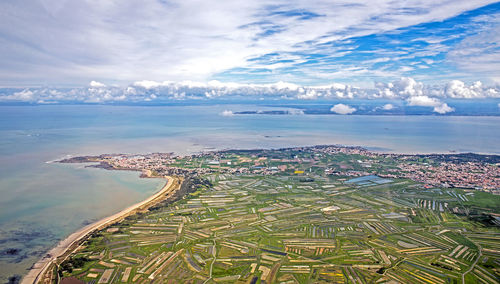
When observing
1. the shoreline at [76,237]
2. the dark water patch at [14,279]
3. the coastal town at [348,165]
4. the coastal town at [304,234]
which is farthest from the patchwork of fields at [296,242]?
the coastal town at [348,165]

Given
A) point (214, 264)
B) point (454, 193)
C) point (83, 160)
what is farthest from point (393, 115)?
point (214, 264)

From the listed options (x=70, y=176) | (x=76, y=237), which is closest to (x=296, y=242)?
(x=76, y=237)

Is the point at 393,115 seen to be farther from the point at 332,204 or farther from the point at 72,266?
the point at 72,266

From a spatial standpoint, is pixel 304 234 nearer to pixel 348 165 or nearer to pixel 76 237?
pixel 76 237

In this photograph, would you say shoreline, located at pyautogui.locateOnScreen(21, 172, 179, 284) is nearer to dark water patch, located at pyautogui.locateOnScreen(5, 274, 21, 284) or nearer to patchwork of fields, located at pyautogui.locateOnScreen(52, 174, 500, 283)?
dark water patch, located at pyautogui.locateOnScreen(5, 274, 21, 284)

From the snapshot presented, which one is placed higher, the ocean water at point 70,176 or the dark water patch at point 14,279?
the ocean water at point 70,176

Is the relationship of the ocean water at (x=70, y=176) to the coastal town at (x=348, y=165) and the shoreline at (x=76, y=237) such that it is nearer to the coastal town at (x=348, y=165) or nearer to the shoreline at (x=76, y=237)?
the shoreline at (x=76, y=237)
